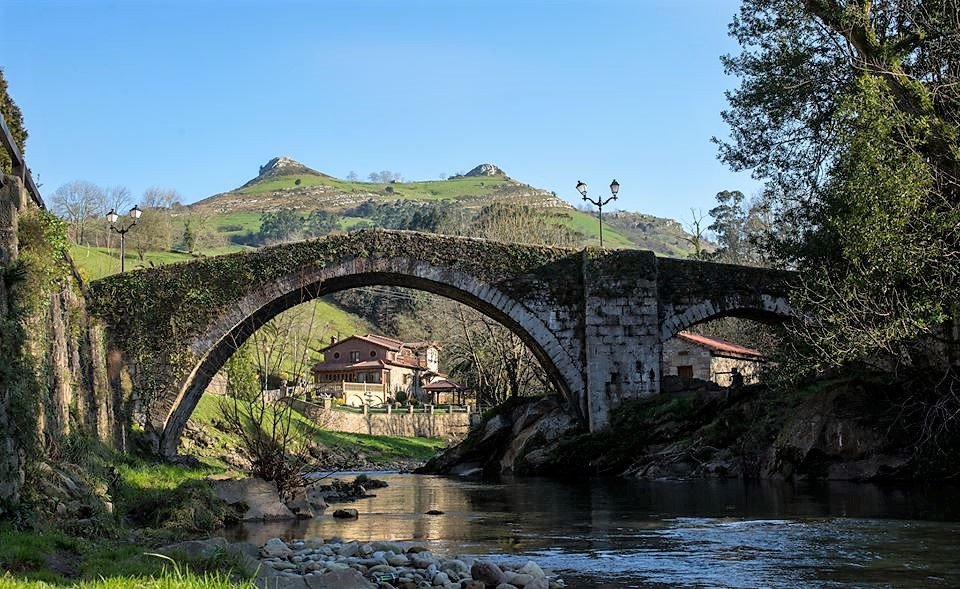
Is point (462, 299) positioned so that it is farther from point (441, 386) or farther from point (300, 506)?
point (441, 386)

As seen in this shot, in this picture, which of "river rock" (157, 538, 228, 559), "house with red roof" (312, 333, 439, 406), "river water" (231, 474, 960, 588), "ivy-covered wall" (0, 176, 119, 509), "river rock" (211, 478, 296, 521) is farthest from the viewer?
"house with red roof" (312, 333, 439, 406)

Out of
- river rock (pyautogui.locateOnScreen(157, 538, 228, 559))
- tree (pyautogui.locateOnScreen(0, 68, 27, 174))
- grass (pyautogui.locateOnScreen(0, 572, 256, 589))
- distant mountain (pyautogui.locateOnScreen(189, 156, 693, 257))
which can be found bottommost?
river rock (pyautogui.locateOnScreen(157, 538, 228, 559))

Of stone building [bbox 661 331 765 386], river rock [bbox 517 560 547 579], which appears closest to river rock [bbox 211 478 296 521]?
river rock [bbox 517 560 547 579]

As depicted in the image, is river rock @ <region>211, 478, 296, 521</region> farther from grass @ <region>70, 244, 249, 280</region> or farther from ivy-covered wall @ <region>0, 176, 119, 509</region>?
grass @ <region>70, 244, 249, 280</region>

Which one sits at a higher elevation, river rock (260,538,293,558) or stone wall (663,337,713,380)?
stone wall (663,337,713,380)

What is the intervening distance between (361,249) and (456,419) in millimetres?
27610

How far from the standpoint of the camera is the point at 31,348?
33.5ft

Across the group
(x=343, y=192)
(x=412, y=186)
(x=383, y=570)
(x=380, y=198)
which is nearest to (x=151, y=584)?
(x=383, y=570)

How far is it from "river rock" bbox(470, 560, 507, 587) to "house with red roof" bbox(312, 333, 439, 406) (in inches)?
1974

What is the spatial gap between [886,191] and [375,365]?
47.5 m

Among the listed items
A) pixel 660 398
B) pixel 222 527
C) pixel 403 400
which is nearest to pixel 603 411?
pixel 660 398

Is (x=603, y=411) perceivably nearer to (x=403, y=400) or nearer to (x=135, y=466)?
(x=135, y=466)

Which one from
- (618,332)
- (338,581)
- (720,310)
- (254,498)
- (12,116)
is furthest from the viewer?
(720,310)

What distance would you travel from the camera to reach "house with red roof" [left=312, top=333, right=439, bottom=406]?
60906mm
